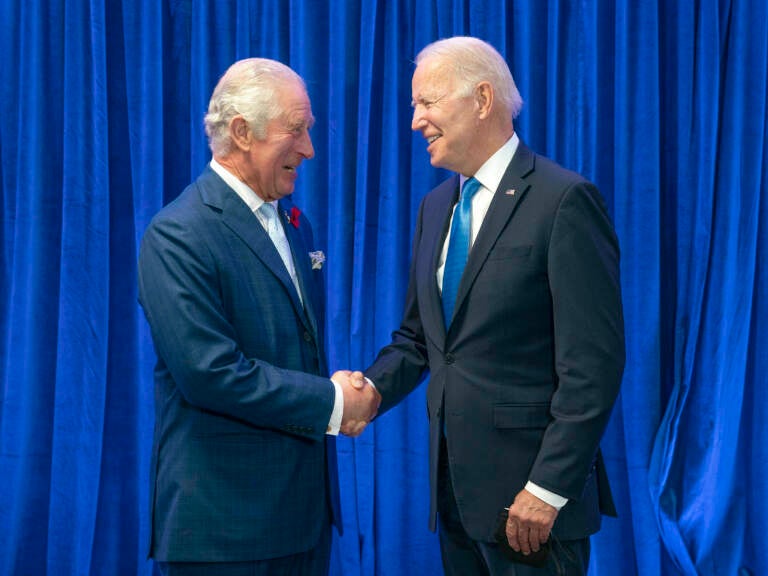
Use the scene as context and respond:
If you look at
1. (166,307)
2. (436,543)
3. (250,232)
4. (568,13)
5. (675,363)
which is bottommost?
(436,543)

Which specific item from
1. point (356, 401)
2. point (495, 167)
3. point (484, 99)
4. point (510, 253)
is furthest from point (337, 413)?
point (484, 99)

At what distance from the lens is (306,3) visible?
10.0 ft

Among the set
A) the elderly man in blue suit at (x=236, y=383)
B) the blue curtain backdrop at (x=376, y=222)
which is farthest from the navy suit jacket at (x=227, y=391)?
the blue curtain backdrop at (x=376, y=222)

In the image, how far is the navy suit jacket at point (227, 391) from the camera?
161 centimetres

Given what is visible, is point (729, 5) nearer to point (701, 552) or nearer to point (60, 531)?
point (701, 552)

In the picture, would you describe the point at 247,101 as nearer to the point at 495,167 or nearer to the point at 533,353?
the point at 495,167

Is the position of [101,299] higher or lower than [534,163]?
lower

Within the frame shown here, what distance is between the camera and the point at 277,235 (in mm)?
1877

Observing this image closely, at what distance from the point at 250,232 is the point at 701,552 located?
2.11m

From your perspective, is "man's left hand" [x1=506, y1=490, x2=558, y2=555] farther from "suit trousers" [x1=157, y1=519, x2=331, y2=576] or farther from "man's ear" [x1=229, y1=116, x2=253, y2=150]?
"man's ear" [x1=229, y1=116, x2=253, y2=150]

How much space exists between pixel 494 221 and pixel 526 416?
0.41 meters

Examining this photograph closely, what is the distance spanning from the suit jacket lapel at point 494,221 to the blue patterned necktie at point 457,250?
0.05 meters

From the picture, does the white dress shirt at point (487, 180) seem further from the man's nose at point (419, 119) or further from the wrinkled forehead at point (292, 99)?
the wrinkled forehead at point (292, 99)

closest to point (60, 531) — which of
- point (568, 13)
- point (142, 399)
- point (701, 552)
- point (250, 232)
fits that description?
point (142, 399)
